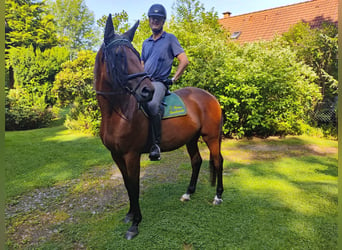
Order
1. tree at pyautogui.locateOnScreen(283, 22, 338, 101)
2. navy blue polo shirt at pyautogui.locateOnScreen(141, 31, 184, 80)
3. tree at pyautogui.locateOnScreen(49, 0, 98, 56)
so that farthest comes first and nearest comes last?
tree at pyautogui.locateOnScreen(49, 0, 98, 56) < tree at pyautogui.locateOnScreen(283, 22, 338, 101) < navy blue polo shirt at pyautogui.locateOnScreen(141, 31, 184, 80)

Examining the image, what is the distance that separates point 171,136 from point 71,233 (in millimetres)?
1854

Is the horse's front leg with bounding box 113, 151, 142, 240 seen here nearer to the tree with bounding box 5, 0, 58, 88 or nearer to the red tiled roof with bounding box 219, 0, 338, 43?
the red tiled roof with bounding box 219, 0, 338, 43

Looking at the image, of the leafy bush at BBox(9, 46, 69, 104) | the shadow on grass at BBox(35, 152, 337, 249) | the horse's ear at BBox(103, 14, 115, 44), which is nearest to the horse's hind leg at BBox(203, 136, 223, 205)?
the shadow on grass at BBox(35, 152, 337, 249)

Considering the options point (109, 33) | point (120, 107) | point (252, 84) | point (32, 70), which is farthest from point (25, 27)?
point (120, 107)

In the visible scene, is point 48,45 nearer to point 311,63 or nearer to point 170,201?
point 311,63

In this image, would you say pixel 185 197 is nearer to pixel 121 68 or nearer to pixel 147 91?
pixel 147 91

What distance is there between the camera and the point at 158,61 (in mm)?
3240

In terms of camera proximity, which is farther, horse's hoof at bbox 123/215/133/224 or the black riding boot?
horse's hoof at bbox 123/215/133/224

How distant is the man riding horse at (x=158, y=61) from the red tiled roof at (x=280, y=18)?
1296 centimetres

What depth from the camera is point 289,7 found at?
1753 cm

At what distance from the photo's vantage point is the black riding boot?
3.13 m

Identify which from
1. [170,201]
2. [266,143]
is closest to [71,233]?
[170,201]

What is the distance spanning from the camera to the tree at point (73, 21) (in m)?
30.3

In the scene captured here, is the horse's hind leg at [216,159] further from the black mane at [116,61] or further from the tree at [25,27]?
the tree at [25,27]
